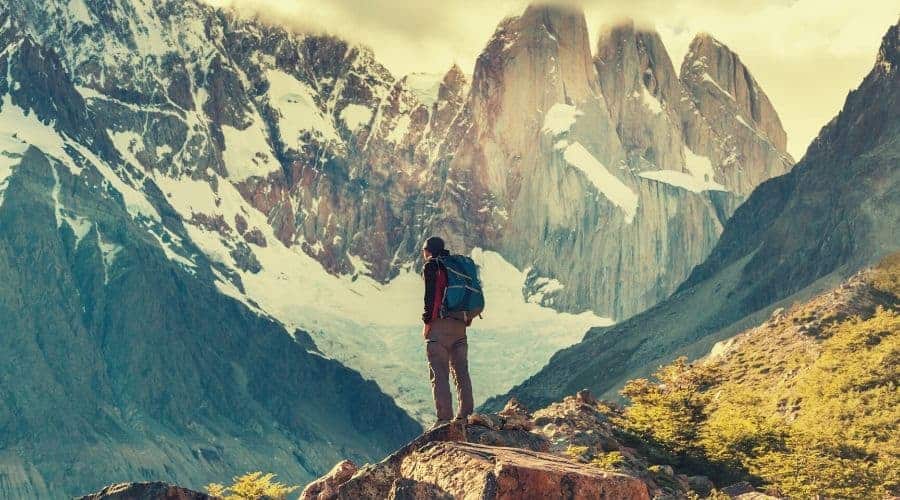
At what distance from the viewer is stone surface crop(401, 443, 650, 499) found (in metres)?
22.2

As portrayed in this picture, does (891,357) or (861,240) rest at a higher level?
(861,240)

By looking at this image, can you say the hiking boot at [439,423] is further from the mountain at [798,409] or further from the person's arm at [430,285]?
the mountain at [798,409]

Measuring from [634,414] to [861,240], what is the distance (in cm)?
16064

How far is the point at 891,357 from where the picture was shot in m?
51.0

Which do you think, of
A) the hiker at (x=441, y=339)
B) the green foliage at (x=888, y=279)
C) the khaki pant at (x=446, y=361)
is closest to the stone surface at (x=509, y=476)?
the hiker at (x=441, y=339)

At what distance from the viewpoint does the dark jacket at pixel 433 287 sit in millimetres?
28594

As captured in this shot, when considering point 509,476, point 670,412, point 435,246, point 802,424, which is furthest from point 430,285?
point 802,424

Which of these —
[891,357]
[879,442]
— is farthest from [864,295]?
[879,442]

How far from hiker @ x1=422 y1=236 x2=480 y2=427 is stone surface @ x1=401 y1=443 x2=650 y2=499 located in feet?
14.8

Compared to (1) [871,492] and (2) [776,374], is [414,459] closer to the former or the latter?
(1) [871,492]

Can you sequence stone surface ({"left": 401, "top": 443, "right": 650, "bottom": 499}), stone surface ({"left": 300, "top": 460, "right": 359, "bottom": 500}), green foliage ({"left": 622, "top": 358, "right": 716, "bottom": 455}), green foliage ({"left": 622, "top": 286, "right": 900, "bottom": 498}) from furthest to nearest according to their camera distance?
1. green foliage ({"left": 622, "top": 358, "right": 716, "bottom": 455})
2. green foliage ({"left": 622, "top": 286, "right": 900, "bottom": 498})
3. stone surface ({"left": 300, "top": 460, "right": 359, "bottom": 500})
4. stone surface ({"left": 401, "top": 443, "right": 650, "bottom": 499})

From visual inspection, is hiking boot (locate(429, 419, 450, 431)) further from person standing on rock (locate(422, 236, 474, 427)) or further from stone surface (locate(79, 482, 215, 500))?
stone surface (locate(79, 482, 215, 500))

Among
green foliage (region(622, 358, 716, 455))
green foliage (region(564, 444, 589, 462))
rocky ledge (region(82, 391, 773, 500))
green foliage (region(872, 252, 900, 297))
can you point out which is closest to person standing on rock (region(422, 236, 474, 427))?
rocky ledge (region(82, 391, 773, 500))

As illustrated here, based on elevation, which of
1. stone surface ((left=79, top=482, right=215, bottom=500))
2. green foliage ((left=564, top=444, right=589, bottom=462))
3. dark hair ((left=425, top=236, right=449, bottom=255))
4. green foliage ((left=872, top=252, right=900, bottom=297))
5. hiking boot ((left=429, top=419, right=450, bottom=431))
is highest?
green foliage ((left=872, top=252, right=900, bottom=297))
